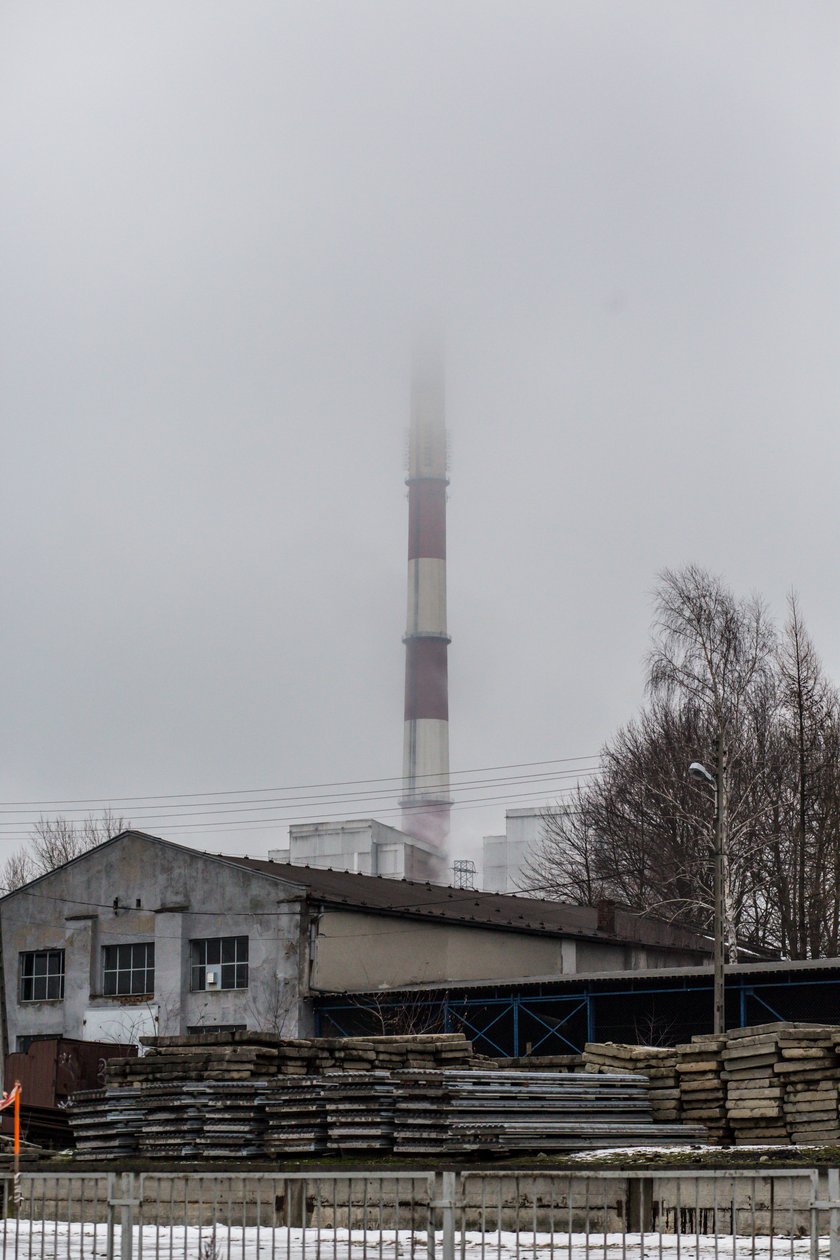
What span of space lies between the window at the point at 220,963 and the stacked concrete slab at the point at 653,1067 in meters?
19.2

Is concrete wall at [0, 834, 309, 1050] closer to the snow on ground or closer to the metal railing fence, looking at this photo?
the metal railing fence

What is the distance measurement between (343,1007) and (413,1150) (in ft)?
66.5

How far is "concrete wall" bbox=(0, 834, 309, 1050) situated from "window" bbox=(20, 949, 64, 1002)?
22cm

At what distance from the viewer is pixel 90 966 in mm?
42188

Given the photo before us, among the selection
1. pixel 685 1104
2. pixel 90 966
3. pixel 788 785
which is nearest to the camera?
pixel 685 1104

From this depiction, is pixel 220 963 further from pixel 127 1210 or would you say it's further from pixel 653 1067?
pixel 127 1210

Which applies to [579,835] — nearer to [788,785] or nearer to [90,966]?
[788,785]

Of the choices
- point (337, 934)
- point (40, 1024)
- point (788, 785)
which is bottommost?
point (40, 1024)

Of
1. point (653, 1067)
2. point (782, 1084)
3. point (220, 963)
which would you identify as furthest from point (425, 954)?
point (782, 1084)

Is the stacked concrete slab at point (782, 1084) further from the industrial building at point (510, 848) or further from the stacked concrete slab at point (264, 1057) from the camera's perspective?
the industrial building at point (510, 848)

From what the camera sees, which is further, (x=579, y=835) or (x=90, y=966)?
(x=579, y=835)

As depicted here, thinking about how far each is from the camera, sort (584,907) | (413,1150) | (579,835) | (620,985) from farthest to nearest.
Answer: (579,835) → (584,907) → (620,985) → (413,1150)

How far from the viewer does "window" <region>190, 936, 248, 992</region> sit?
40250 millimetres

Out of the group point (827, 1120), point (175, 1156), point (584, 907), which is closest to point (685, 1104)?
point (827, 1120)
